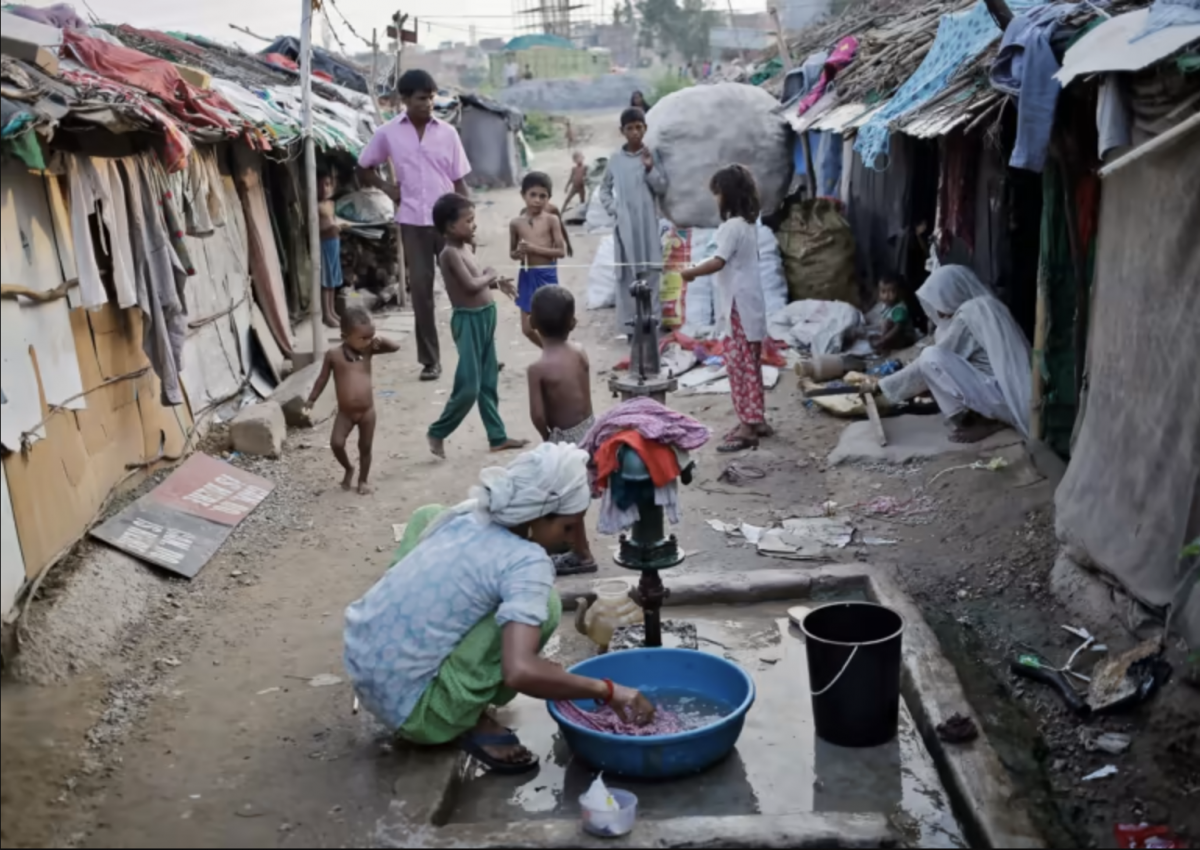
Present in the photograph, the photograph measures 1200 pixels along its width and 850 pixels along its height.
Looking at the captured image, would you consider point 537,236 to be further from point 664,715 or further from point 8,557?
point 664,715

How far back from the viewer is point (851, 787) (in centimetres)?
377

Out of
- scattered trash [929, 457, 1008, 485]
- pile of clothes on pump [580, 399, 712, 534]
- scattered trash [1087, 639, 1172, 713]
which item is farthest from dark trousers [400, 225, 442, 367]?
scattered trash [1087, 639, 1172, 713]

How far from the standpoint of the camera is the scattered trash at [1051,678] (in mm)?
4184

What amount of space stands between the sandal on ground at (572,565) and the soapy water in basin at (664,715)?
131 centimetres

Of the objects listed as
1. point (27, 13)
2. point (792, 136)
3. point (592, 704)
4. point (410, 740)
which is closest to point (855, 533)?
point (592, 704)

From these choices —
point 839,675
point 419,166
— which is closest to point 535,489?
point 839,675

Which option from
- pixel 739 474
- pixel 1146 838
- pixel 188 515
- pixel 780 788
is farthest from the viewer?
pixel 739 474

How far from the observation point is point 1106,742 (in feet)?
13.0

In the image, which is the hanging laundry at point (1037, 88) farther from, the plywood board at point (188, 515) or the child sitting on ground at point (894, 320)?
the child sitting on ground at point (894, 320)

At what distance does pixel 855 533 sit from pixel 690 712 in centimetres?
221

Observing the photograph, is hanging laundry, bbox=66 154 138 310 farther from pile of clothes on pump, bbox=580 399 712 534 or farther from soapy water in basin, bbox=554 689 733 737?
soapy water in basin, bbox=554 689 733 737

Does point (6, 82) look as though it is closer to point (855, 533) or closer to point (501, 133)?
point (855, 533)

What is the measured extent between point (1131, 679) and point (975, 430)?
3143 millimetres

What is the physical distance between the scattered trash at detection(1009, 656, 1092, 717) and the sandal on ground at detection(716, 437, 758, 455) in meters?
3.26
